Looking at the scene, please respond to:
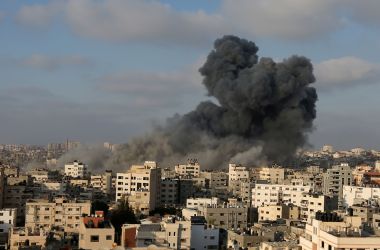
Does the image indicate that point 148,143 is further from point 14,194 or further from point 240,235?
point 240,235

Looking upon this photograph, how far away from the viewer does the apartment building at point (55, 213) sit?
2691 centimetres

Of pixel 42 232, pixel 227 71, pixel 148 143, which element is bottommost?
pixel 42 232

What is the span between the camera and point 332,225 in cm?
1368

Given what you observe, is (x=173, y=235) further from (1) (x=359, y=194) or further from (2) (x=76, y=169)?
(2) (x=76, y=169)

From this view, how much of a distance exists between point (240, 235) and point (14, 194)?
13.5 meters

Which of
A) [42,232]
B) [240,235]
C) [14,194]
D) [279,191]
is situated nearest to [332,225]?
[240,235]

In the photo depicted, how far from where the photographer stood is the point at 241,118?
194ft

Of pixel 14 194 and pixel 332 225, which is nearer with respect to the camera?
pixel 332 225

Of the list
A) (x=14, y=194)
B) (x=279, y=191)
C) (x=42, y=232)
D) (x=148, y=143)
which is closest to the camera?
(x=42, y=232)

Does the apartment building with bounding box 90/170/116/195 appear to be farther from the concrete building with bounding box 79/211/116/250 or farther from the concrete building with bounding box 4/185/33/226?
the concrete building with bounding box 79/211/116/250

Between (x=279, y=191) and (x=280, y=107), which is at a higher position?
(x=280, y=107)

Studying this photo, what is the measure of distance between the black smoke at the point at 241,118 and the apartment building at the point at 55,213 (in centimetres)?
3091

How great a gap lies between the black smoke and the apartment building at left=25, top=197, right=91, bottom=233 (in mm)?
30913

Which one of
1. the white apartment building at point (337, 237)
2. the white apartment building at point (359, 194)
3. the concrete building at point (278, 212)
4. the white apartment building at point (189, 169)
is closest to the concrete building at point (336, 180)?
the white apartment building at point (359, 194)
